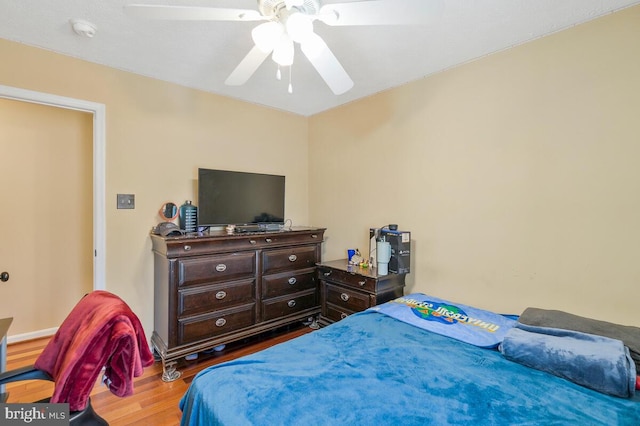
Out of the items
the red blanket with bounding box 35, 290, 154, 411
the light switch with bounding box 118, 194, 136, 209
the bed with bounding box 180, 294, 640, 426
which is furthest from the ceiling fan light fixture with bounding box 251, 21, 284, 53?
the light switch with bounding box 118, 194, 136, 209

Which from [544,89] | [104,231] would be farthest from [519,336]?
[104,231]

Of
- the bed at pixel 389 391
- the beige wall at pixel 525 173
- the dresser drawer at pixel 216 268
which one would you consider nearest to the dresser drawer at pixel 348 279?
the beige wall at pixel 525 173

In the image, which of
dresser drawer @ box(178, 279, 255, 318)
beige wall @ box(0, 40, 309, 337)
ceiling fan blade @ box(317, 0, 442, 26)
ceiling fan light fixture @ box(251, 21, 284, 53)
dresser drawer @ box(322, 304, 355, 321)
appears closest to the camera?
ceiling fan blade @ box(317, 0, 442, 26)

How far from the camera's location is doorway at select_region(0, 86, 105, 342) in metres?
2.89

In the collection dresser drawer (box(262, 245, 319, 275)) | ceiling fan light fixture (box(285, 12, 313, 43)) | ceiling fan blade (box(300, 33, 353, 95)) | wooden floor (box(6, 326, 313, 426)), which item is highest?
ceiling fan light fixture (box(285, 12, 313, 43))

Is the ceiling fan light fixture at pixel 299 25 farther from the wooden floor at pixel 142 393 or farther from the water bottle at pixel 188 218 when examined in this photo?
the wooden floor at pixel 142 393

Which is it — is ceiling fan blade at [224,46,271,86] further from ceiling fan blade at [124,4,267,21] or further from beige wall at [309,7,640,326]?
beige wall at [309,7,640,326]

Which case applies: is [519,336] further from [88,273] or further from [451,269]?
[88,273]

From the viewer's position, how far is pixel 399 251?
251cm

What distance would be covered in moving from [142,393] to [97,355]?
Result: 127 cm

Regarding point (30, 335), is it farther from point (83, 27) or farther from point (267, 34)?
point (267, 34)

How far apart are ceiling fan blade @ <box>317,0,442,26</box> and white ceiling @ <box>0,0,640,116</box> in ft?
0.11

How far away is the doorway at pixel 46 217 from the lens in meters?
2.89

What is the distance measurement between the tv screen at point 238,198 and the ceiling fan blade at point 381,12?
5.87ft
